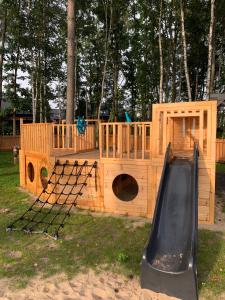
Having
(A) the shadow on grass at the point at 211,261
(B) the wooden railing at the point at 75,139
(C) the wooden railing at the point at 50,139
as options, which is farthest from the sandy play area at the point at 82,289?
(B) the wooden railing at the point at 75,139

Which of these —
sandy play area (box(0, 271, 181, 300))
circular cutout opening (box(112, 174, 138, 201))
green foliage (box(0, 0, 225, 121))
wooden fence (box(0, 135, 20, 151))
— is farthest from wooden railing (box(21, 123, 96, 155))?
wooden fence (box(0, 135, 20, 151))

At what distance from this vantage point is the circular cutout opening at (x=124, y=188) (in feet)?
28.2

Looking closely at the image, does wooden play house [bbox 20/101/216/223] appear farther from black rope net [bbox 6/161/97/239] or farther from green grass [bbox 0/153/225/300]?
green grass [bbox 0/153/225/300]

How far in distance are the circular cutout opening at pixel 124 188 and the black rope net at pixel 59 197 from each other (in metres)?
1.20

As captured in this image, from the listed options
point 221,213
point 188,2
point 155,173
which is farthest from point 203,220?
point 188,2

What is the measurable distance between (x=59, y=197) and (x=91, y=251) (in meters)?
2.81

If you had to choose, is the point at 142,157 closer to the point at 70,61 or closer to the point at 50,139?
the point at 50,139

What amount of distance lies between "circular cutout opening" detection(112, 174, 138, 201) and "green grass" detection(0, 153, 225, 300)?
1.93 meters

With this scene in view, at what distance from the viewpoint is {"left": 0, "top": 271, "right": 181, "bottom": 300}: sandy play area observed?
12.3 ft

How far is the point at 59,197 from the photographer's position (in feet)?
24.9

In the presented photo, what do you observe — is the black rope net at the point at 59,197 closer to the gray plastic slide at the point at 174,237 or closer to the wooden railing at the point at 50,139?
the wooden railing at the point at 50,139

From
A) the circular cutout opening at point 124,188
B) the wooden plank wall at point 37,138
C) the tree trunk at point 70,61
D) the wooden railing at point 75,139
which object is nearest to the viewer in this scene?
the wooden plank wall at point 37,138

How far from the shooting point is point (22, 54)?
2253 cm

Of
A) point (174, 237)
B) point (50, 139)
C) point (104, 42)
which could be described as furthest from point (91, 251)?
point (104, 42)
